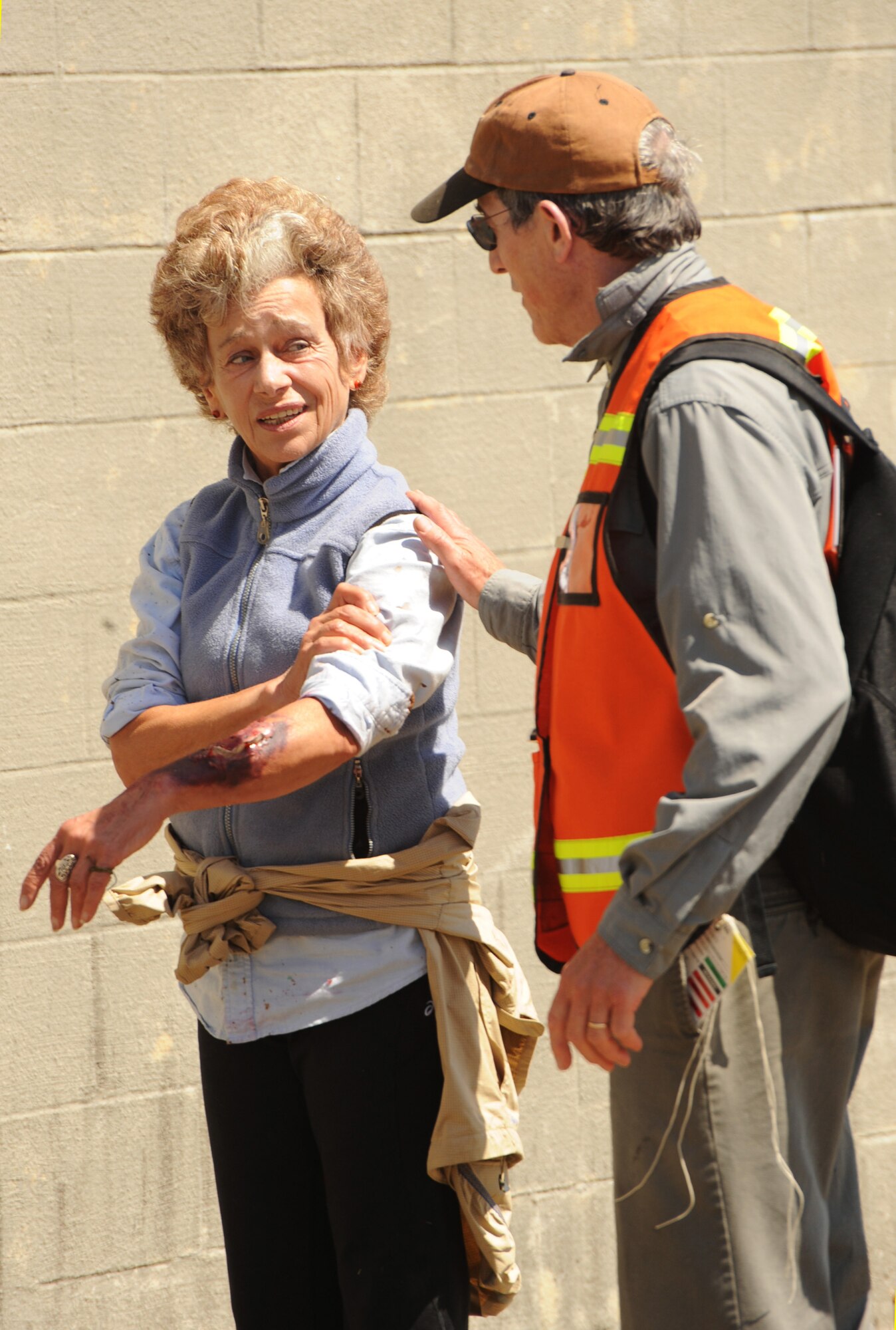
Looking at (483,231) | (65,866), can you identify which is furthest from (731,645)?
(65,866)

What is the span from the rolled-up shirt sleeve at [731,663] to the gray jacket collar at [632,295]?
0.24 metres

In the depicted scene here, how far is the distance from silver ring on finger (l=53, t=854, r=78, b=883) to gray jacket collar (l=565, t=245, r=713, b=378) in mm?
943

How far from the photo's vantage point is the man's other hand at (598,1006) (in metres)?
1.52

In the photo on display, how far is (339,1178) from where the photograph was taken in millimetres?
1843

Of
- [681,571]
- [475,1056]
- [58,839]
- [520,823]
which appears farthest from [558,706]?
[520,823]

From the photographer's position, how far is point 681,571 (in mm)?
1488

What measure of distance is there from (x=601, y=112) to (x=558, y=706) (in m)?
0.77

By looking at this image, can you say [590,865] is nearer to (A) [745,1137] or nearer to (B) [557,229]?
(A) [745,1137]

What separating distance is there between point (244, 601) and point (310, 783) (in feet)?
1.11

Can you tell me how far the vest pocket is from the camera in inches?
63.2

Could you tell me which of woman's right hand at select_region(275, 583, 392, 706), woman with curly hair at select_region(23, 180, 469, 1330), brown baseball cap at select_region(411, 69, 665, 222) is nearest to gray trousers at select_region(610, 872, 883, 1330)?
woman with curly hair at select_region(23, 180, 469, 1330)

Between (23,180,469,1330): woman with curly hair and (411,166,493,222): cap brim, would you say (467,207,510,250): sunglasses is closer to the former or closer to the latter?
(411,166,493,222): cap brim

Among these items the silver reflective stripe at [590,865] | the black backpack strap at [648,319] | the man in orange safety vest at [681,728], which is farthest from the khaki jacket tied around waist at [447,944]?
the black backpack strap at [648,319]

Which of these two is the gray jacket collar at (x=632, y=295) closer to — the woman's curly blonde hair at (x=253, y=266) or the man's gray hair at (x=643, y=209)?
the man's gray hair at (x=643, y=209)
